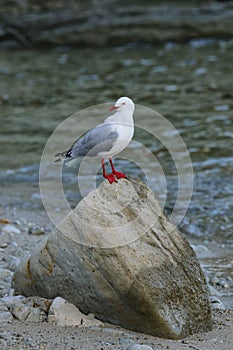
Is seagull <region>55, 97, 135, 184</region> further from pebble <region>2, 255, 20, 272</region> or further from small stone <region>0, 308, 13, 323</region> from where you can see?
pebble <region>2, 255, 20, 272</region>

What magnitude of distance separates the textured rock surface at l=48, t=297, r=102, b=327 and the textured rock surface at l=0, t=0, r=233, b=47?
1633 cm

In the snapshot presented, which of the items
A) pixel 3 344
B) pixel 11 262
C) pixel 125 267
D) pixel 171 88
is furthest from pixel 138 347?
pixel 171 88

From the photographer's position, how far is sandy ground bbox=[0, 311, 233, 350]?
4191 mm

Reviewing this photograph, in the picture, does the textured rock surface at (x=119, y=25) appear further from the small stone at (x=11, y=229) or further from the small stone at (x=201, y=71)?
the small stone at (x=11, y=229)

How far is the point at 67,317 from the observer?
15.0ft

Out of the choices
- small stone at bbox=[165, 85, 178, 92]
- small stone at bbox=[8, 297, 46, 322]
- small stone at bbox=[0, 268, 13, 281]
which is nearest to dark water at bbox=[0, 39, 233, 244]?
small stone at bbox=[165, 85, 178, 92]

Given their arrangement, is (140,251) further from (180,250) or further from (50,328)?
(50,328)

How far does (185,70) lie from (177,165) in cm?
745

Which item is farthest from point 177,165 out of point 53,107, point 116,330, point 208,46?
point 208,46

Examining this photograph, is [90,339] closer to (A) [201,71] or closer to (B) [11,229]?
(B) [11,229]

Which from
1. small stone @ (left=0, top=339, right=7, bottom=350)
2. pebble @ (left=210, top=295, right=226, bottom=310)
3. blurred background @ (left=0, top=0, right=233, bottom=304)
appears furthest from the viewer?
blurred background @ (left=0, top=0, right=233, bottom=304)

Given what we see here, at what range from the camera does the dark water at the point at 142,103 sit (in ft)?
29.3

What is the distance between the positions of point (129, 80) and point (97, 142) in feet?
37.1

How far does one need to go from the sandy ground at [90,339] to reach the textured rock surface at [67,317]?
6 centimetres
